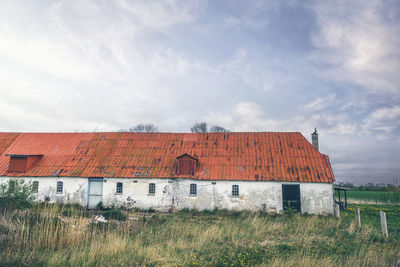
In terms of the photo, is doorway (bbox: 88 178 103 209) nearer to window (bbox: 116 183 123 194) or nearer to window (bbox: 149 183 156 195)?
window (bbox: 116 183 123 194)

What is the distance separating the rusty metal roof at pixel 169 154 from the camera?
21172 millimetres

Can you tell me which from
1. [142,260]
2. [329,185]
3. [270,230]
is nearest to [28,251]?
[142,260]

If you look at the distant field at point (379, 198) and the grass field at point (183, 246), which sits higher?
the grass field at point (183, 246)

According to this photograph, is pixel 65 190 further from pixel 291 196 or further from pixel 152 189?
pixel 291 196

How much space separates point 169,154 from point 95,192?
7100 mm

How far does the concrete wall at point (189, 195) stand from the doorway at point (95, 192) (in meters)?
0.34

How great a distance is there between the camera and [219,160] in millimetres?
22656

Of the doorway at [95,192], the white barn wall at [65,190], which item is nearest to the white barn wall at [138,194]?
the doorway at [95,192]

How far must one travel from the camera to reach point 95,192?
21.7 metres

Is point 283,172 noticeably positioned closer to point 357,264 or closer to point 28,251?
point 357,264

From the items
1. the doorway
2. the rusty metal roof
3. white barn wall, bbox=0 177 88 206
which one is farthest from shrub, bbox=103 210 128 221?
white barn wall, bbox=0 177 88 206

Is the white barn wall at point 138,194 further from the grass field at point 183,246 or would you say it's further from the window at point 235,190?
the grass field at point 183,246

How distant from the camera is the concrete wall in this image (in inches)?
782

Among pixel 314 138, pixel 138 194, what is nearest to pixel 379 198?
pixel 314 138
